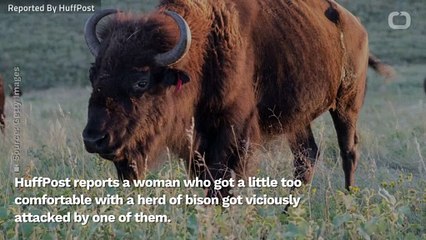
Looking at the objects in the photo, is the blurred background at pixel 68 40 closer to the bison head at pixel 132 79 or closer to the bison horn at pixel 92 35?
the bison horn at pixel 92 35

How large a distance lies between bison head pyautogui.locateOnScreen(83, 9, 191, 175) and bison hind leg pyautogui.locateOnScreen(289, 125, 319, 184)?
5.02ft

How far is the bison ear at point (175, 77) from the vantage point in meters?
6.06

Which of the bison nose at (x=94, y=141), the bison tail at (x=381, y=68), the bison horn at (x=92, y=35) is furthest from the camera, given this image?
the bison tail at (x=381, y=68)

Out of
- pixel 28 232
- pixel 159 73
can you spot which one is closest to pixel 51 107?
pixel 159 73

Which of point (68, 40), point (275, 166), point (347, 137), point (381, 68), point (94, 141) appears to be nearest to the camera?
point (94, 141)

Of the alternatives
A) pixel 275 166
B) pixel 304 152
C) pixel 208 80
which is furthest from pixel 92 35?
pixel 304 152

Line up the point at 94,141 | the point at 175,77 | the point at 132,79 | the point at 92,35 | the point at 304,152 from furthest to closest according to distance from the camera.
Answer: the point at 304,152 → the point at 92,35 → the point at 175,77 → the point at 132,79 → the point at 94,141

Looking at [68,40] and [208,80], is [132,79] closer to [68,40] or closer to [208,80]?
[208,80]

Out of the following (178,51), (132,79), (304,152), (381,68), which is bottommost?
(304,152)

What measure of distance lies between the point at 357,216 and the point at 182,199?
4.07 feet

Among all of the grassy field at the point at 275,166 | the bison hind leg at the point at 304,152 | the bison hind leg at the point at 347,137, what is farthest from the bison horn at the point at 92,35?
the bison hind leg at the point at 347,137

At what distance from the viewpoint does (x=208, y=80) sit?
6.31 m

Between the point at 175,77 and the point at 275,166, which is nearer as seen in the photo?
the point at 175,77

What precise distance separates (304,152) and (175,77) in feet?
6.61
